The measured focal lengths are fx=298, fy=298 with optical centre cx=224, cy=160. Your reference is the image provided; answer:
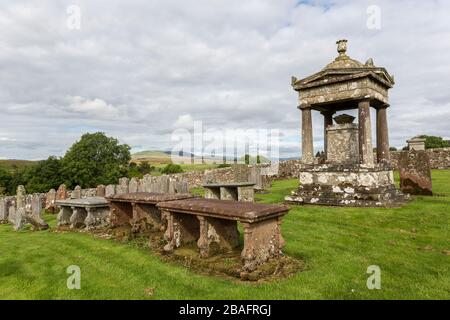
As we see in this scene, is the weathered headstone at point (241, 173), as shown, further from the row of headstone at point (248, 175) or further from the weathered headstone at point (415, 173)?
the weathered headstone at point (415, 173)

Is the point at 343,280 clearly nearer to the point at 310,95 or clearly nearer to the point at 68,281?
the point at 68,281

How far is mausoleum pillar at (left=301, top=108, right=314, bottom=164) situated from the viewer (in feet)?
38.8

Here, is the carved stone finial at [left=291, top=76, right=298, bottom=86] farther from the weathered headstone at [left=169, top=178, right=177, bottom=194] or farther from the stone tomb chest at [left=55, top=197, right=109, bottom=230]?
the stone tomb chest at [left=55, top=197, right=109, bottom=230]

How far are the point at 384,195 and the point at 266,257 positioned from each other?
644cm

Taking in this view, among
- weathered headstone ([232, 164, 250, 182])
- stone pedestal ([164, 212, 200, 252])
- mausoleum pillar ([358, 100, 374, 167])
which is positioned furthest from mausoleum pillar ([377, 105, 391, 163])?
stone pedestal ([164, 212, 200, 252])

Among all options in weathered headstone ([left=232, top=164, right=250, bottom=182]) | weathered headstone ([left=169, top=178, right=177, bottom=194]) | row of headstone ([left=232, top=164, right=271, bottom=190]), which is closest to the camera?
weathered headstone ([left=169, top=178, right=177, bottom=194])

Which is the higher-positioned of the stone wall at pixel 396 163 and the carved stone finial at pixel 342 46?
the carved stone finial at pixel 342 46

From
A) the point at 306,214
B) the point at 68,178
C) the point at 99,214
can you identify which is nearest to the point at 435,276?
the point at 306,214

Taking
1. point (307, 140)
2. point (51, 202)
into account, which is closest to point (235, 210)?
point (307, 140)

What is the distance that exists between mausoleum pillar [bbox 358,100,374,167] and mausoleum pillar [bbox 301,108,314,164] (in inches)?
77.4

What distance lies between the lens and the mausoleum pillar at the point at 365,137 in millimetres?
10266

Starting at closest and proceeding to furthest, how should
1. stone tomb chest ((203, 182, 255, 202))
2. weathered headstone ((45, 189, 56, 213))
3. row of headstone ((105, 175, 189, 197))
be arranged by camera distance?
1. stone tomb chest ((203, 182, 255, 202))
2. row of headstone ((105, 175, 189, 197))
3. weathered headstone ((45, 189, 56, 213))

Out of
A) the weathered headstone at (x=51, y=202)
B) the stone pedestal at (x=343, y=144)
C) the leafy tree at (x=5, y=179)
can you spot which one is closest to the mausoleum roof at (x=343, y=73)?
the stone pedestal at (x=343, y=144)
